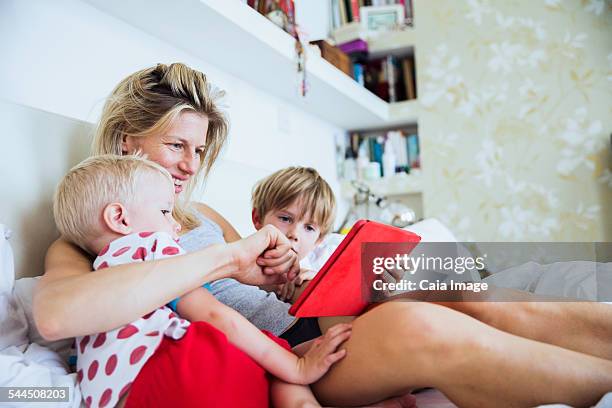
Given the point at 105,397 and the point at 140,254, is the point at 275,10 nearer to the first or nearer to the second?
the point at 140,254

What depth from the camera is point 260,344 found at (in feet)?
2.84

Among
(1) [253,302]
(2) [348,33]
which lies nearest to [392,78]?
(2) [348,33]

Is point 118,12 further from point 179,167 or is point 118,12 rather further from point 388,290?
point 388,290

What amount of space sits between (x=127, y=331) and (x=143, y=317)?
3 centimetres

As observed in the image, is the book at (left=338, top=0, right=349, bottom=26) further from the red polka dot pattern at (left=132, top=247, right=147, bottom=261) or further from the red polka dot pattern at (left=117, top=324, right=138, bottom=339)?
the red polka dot pattern at (left=117, top=324, right=138, bottom=339)

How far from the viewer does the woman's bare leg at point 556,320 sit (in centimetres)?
89

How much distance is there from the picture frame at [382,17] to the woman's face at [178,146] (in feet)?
6.80

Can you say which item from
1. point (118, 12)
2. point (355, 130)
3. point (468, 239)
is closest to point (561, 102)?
point (468, 239)

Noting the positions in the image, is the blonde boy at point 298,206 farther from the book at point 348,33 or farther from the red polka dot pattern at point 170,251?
the book at point 348,33

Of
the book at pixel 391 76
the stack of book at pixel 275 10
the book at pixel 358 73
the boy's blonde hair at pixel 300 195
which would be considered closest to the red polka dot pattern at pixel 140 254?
the boy's blonde hair at pixel 300 195

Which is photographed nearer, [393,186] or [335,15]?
[393,186]

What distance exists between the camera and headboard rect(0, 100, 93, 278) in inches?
44.8

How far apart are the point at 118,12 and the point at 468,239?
6.76 ft

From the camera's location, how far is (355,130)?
3.32 meters
